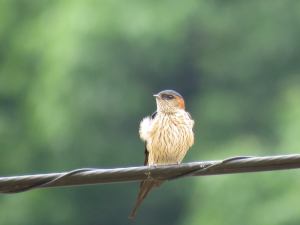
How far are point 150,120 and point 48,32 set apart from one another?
48.3 feet

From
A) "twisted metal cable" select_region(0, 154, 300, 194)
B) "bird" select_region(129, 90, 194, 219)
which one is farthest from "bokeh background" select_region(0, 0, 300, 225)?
"twisted metal cable" select_region(0, 154, 300, 194)

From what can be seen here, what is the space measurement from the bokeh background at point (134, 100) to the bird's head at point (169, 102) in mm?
7722

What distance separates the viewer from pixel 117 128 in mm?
18703

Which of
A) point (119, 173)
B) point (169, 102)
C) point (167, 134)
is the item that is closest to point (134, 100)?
point (169, 102)

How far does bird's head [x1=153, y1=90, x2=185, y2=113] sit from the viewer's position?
5895 mm

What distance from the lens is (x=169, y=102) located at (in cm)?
597

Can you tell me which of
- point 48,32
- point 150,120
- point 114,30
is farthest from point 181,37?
point 150,120

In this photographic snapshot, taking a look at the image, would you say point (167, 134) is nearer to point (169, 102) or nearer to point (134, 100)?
point (169, 102)

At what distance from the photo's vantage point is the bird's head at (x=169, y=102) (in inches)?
232

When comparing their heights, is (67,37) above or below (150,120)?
above

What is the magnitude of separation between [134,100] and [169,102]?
43.4ft

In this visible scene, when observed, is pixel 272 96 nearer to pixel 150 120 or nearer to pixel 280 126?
pixel 280 126

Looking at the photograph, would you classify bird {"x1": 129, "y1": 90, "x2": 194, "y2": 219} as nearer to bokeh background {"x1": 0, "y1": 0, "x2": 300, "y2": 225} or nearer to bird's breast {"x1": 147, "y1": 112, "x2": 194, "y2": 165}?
bird's breast {"x1": 147, "y1": 112, "x2": 194, "y2": 165}

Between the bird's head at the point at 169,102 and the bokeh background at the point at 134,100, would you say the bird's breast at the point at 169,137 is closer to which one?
the bird's head at the point at 169,102
